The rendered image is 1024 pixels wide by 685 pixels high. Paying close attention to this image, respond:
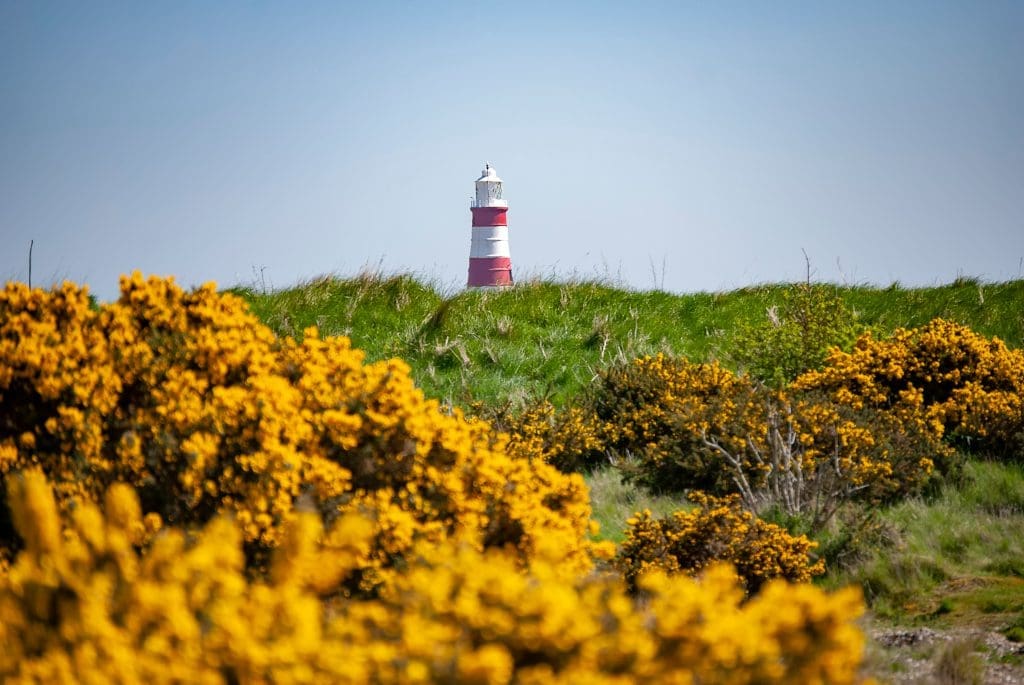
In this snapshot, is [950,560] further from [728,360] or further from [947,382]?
[728,360]

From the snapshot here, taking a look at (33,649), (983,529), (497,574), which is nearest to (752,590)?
(983,529)

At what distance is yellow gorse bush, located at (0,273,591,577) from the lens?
459 centimetres

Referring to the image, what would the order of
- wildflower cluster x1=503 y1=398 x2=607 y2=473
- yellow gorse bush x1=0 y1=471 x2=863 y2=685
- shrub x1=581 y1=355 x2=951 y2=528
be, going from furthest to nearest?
wildflower cluster x1=503 y1=398 x2=607 y2=473, shrub x1=581 y1=355 x2=951 y2=528, yellow gorse bush x1=0 y1=471 x2=863 y2=685

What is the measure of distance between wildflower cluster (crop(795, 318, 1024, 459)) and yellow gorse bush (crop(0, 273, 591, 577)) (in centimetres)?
701

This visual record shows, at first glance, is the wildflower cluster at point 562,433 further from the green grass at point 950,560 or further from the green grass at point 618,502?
the green grass at point 950,560

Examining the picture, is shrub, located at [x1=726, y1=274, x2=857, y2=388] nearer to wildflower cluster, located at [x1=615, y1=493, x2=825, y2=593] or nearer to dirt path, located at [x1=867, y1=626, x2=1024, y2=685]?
wildflower cluster, located at [x1=615, y1=493, x2=825, y2=593]

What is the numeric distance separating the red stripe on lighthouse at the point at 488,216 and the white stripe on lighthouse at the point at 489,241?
0.54 feet

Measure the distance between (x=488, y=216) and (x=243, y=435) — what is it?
3489 cm

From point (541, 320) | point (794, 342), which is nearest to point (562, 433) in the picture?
point (794, 342)

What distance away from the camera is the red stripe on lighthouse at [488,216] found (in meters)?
39.2

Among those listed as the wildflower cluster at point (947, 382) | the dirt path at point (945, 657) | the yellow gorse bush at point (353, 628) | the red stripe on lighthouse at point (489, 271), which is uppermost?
the red stripe on lighthouse at point (489, 271)

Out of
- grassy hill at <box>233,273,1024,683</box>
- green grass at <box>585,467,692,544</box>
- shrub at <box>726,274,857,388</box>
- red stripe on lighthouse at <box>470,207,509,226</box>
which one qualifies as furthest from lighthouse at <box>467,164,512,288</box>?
green grass at <box>585,467,692,544</box>

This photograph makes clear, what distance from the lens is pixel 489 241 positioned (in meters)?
39.5

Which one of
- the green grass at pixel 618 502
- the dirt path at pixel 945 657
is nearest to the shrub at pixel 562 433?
the green grass at pixel 618 502
